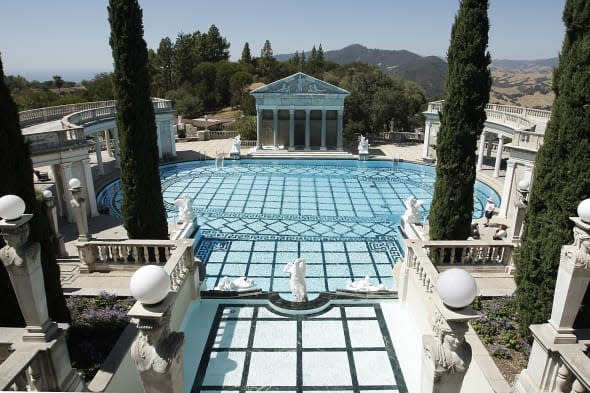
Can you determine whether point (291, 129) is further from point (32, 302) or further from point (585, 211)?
point (585, 211)

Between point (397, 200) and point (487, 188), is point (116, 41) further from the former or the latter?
point (487, 188)

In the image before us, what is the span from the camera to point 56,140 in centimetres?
1814

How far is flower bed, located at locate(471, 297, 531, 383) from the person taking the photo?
7273 mm

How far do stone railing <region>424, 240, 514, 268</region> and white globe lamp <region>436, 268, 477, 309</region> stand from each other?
7016 mm

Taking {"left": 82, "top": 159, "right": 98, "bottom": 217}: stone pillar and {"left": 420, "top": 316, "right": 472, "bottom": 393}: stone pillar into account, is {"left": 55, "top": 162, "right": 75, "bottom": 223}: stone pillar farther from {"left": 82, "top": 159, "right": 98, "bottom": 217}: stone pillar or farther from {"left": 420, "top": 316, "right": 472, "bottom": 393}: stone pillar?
{"left": 420, "top": 316, "right": 472, "bottom": 393}: stone pillar

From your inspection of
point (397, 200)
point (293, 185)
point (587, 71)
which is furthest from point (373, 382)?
point (293, 185)

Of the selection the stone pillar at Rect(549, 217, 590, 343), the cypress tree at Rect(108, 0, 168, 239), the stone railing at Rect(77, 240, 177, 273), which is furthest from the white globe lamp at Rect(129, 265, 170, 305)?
the cypress tree at Rect(108, 0, 168, 239)

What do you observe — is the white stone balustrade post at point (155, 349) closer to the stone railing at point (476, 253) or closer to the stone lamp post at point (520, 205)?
the stone railing at point (476, 253)

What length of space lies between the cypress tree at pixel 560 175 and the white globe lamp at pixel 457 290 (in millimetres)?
4747

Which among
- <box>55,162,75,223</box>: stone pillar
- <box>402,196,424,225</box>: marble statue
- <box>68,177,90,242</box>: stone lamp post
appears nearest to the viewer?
<box>68,177,90,242</box>: stone lamp post

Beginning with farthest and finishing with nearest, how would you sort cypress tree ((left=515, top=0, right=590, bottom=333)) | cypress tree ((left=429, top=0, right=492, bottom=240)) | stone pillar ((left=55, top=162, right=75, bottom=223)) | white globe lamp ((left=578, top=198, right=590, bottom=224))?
stone pillar ((left=55, top=162, right=75, bottom=223)) → cypress tree ((left=429, top=0, right=492, bottom=240)) → cypress tree ((left=515, top=0, right=590, bottom=333)) → white globe lamp ((left=578, top=198, right=590, bottom=224))

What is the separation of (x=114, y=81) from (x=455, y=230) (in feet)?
37.5

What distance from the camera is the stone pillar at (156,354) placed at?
3.97m

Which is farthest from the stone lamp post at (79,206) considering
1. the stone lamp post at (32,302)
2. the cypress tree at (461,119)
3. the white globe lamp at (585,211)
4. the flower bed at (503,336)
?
the white globe lamp at (585,211)
